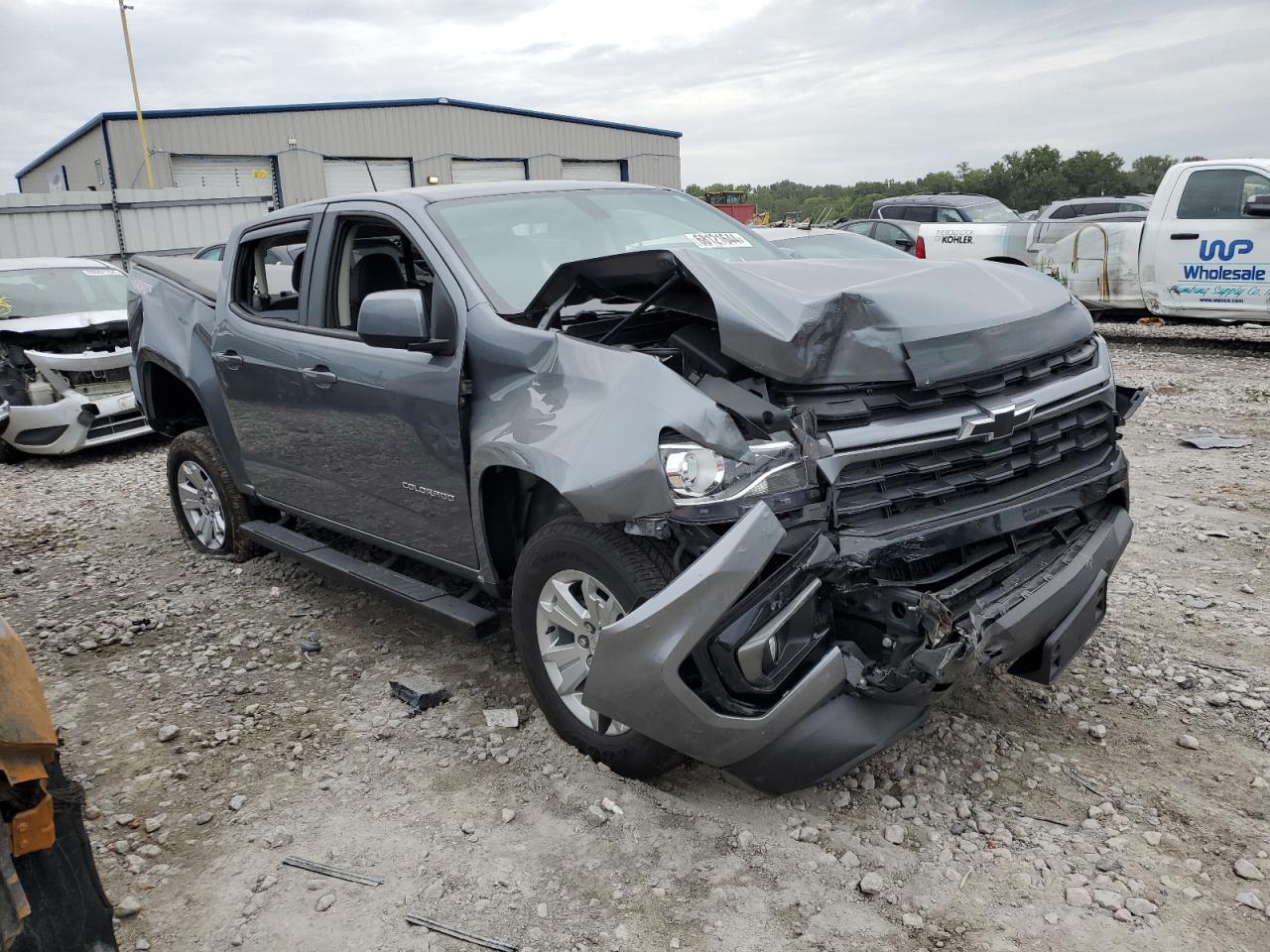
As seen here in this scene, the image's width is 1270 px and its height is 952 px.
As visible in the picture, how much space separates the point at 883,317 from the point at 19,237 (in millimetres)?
20218

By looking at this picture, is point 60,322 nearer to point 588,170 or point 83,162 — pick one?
point 83,162

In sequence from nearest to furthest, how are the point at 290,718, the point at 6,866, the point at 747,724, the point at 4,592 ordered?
the point at 6,866
the point at 747,724
the point at 290,718
the point at 4,592

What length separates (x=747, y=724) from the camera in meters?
2.61

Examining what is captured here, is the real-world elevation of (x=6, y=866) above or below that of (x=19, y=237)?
below

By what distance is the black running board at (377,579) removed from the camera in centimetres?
368

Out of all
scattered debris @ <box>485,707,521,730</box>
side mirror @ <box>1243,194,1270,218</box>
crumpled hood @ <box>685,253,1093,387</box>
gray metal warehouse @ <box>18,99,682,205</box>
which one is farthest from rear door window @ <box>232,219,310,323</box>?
gray metal warehouse @ <box>18,99,682,205</box>

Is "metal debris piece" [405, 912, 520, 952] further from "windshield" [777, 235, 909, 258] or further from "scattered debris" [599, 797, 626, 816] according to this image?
"windshield" [777, 235, 909, 258]

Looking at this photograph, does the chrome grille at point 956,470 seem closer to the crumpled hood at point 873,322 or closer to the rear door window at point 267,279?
the crumpled hood at point 873,322

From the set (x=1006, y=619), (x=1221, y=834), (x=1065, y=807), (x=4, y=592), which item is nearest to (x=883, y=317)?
(x=1006, y=619)

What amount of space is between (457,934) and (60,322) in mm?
8003

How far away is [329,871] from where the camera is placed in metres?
2.92

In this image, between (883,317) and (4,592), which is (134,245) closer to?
(4,592)


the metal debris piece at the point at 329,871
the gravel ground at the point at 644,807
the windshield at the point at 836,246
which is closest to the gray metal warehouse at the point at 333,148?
the windshield at the point at 836,246

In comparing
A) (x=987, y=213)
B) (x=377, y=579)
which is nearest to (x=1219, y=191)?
(x=987, y=213)
